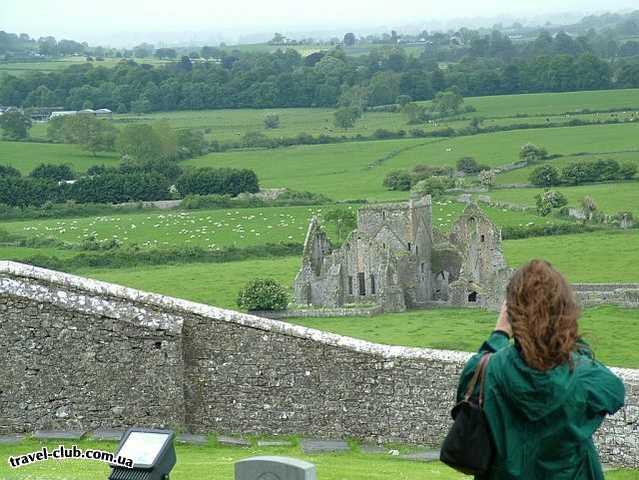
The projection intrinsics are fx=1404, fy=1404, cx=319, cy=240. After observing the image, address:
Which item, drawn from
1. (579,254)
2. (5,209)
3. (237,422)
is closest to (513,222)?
(579,254)

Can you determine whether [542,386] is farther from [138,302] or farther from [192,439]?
[138,302]

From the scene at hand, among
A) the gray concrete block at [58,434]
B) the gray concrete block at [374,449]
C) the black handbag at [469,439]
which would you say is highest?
the black handbag at [469,439]

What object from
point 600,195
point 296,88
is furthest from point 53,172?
point 296,88

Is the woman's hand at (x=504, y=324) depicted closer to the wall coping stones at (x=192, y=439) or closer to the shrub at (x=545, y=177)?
the wall coping stones at (x=192, y=439)

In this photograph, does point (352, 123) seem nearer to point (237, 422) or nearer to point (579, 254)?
point (579, 254)

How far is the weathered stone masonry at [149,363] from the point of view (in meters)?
16.3

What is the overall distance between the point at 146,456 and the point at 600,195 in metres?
86.3

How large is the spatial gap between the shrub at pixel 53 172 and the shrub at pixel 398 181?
1029 inches

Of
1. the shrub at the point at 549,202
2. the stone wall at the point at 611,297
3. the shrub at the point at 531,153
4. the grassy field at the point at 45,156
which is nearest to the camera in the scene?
the stone wall at the point at 611,297

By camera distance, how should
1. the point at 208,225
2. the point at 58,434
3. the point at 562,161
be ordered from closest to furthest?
the point at 58,434
the point at 208,225
the point at 562,161

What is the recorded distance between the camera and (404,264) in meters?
62.3

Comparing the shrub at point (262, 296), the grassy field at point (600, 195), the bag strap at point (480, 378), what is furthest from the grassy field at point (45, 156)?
the bag strap at point (480, 378)

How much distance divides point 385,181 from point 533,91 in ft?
287

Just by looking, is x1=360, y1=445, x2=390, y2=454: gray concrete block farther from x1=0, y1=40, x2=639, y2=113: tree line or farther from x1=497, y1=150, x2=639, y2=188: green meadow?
x1=0, y1=40, x2=639, y2=113: tree line
